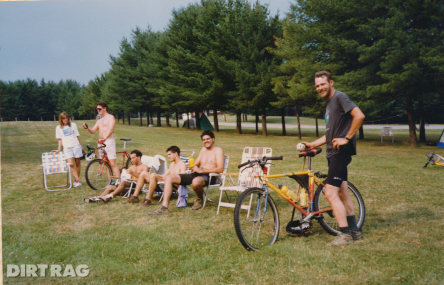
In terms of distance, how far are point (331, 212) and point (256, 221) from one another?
105 centimetres

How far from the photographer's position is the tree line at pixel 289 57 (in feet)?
49.5

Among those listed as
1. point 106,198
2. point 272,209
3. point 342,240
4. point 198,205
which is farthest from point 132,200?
point 342,240

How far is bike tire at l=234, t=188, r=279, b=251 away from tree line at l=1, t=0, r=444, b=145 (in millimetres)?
4282

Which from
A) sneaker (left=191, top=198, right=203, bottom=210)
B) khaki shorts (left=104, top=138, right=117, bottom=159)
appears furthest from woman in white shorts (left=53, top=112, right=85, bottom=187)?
sneaker (left=191, top=198, right=203, bottom=210)

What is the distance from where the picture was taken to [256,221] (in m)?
4.24

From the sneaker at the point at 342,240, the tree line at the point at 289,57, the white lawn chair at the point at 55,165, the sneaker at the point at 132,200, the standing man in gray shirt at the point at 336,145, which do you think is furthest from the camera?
the tree line at the point at 289,57

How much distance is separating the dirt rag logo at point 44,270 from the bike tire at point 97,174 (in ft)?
12.5

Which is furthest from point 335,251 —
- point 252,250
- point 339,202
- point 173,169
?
point 173,169

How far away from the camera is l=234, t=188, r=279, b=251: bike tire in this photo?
4.02 meters

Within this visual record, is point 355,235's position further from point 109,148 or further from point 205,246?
point 109,148

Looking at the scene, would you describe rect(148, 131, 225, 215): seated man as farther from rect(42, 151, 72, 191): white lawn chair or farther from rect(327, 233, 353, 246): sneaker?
rect(42, 151, 72, 191): white lawn chair

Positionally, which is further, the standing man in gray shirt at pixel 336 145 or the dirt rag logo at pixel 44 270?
the standing man in gray shirt at pixel 336 145

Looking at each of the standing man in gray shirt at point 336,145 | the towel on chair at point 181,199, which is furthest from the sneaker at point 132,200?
the standing man in gray shirt at point 336,145

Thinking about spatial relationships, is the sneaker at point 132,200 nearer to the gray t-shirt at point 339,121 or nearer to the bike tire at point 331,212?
the bike tire at point 331,212
